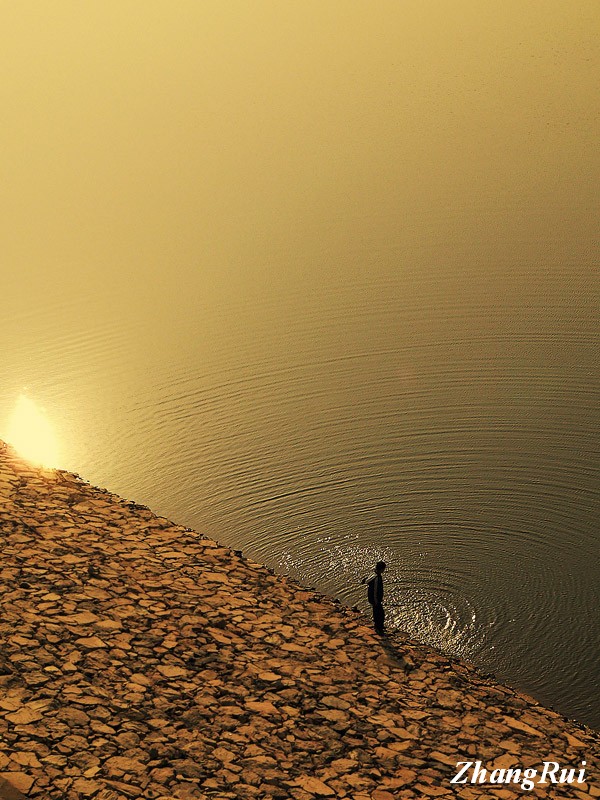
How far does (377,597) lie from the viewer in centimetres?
1262

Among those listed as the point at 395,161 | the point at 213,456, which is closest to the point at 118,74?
the point at 395,161

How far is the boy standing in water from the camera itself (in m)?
12.5

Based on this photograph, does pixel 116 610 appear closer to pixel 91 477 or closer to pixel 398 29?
pixel 91 477

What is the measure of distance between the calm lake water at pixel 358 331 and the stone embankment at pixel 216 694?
1438 millimetres

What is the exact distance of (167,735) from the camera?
10.0 metres

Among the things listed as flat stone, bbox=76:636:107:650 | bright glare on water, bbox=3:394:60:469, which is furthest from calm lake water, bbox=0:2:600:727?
flat stone, bbox=76:636:107:650

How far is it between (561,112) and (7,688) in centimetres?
Result: 3091

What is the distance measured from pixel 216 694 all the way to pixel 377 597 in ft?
8.66

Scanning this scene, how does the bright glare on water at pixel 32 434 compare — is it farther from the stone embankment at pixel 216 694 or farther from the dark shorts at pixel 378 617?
the dark shorts at pixel 378 617

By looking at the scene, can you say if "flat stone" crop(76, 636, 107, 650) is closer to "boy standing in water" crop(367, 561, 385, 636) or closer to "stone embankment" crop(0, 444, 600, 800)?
"stone embankment" crop(0, 444, 600, 800)

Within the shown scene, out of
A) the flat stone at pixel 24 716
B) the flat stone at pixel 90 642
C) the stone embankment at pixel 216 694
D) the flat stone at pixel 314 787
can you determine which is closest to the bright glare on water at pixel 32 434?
the stone embankment at pixel 216 694

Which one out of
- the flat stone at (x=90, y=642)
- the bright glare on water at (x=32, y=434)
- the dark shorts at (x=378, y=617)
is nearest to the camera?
the flat stone at (x=90, y=642)

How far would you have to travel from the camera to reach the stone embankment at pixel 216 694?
951 centimetres

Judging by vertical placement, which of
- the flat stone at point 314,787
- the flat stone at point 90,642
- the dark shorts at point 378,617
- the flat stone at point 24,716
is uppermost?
the dark shorts at point 378,617
